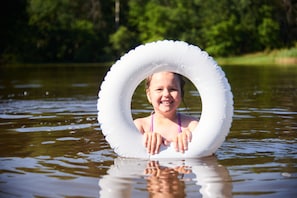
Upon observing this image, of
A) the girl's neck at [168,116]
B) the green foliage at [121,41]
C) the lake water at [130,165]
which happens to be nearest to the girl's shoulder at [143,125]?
the girl's neck at [168,116]

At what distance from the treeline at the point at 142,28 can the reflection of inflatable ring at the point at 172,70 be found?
1592 inches

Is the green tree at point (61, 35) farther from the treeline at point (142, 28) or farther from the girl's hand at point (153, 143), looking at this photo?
the girl's hand at point (153, 143)

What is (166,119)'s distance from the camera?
16.3ft

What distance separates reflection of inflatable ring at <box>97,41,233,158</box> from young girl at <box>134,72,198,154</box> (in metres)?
0.06

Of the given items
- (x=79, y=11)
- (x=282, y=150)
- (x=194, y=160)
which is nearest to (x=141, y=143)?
(x=194, y=160)

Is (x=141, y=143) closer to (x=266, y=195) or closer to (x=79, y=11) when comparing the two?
(x=266, y=195)

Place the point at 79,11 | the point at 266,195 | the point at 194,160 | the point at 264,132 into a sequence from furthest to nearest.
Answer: the point at 79,11 < the point at 264,132 < the point at 194,160 < the point at 266,195

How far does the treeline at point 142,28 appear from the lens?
45500mm

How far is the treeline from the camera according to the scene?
45.5 meters

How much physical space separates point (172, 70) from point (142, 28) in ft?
151

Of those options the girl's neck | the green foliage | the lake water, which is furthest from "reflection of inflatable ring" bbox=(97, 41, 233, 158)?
the green foliage

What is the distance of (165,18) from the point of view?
1902 inches

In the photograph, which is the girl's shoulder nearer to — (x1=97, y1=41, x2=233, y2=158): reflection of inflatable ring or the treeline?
(x1=97, y1=41, x2=233, y2=158): reflection of inflatable ring

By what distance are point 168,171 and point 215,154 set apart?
836 millimetres
